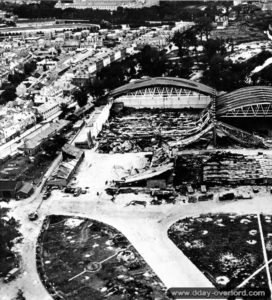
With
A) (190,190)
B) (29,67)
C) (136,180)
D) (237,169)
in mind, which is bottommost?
(190,190)

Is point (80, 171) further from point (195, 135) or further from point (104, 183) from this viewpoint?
point (195, 135)

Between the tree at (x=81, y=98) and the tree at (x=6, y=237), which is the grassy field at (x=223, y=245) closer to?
the tree at (x=6, y=237)

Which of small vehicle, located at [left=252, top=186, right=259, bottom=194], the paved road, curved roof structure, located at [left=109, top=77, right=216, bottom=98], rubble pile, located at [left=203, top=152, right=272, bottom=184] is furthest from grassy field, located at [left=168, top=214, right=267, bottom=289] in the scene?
curved roof structure, located at [left=109, top=77, right=216, bottom=98]

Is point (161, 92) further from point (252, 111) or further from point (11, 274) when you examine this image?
point (11, 274)

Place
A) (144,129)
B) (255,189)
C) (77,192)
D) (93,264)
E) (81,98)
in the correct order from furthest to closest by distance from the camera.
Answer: (81,98), (144,129), (77,192), (255,189), (93,264)

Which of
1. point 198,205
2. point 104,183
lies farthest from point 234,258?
point 104,183

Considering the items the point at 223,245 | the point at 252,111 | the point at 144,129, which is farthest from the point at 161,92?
the point at 223,245
